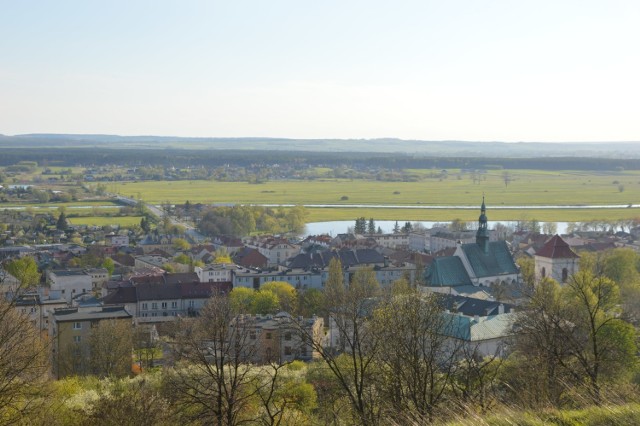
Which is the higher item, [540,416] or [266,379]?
[540,416]

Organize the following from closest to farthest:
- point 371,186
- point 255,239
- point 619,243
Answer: point 619,243, point 255,239, point 371,186

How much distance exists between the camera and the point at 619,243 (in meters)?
61.8

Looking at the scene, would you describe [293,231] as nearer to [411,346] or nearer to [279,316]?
[279,316]

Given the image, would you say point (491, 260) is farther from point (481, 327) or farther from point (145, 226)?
point (145, 226)

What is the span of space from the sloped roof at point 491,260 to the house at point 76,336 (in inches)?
733

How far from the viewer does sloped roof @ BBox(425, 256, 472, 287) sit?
4072 cm

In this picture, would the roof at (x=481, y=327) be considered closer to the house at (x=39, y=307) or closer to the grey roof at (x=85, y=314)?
the grey roof at (x=85, y=314)

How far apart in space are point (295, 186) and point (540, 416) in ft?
443

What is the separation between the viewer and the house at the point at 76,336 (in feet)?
84.8

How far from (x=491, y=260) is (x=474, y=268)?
1473 mm

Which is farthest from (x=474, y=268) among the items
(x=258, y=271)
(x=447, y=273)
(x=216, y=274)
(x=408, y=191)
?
(x=408, y=191)

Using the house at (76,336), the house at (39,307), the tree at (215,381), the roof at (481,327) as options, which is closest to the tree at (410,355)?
the tree at (215,381)

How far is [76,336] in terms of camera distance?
29234 millimetres

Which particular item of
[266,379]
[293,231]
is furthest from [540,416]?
[293,231]
